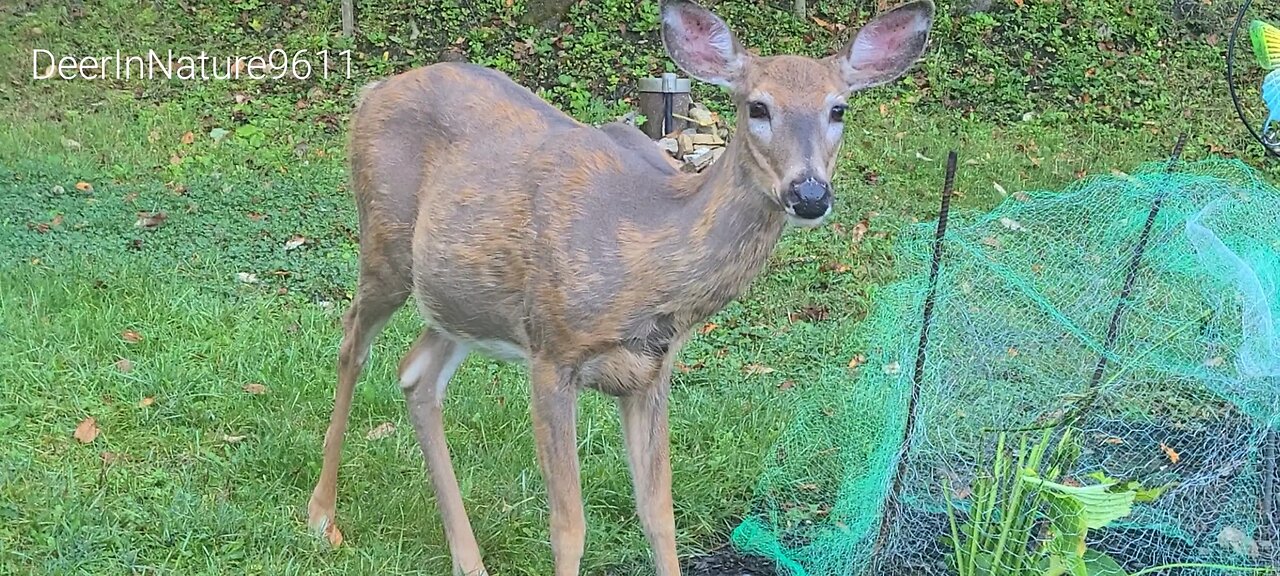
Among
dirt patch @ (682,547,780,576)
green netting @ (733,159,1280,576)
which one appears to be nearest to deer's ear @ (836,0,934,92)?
green netting @ (733,159,1280,576)

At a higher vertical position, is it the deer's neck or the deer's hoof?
the deer's neck

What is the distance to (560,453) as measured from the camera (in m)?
3.09

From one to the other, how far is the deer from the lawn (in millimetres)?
361

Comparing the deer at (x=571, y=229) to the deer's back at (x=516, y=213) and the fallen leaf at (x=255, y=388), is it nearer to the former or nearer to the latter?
the deer's back at (x=516, y=213)

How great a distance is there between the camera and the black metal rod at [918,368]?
2816 mm

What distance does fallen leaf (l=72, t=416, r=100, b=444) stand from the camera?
407 cm

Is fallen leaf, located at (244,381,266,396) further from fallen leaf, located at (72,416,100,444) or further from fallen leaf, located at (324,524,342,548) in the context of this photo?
fallen leaf, located at (324,524,342,548)

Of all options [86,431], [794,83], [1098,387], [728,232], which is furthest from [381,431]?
[1098,387]

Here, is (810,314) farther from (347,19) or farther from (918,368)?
(347,19)

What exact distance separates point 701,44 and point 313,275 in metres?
3.45

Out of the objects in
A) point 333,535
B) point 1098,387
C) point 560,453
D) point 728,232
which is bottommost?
point 333,535

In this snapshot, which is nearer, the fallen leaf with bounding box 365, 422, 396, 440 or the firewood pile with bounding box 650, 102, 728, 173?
the fallen leaf with bounding box 365, 422, 396, 440

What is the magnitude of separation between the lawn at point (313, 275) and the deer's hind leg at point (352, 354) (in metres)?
0.06

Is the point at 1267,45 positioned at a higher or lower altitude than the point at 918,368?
higher
